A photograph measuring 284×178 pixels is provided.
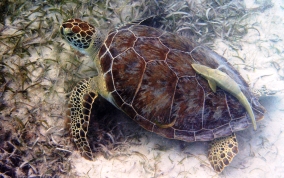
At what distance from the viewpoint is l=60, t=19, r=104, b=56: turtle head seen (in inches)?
104

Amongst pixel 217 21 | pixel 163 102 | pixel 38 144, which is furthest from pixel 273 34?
pixel 38 144

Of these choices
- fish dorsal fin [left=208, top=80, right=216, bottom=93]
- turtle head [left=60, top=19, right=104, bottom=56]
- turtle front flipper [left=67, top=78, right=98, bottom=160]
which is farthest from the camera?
turtle head [left=60, top=19, right=104, bottom=56]

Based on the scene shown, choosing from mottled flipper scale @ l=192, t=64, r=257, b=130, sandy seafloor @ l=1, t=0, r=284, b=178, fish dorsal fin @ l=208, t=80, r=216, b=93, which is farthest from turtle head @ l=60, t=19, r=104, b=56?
fish dorsal fin @ l=208, t=80, r=216, b=93

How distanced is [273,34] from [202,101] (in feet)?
11.8

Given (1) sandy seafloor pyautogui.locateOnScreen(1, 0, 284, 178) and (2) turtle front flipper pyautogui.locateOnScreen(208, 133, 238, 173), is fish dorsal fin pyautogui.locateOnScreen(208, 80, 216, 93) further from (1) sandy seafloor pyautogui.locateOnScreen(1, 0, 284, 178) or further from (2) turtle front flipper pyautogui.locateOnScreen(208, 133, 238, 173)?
(1) sandy seafloor pyautogui.locateOnScreen(1, 0, 284, 178)

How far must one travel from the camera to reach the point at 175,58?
2506 millimetres

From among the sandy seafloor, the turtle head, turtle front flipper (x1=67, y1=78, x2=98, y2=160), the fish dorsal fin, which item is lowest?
the sandy seafloor

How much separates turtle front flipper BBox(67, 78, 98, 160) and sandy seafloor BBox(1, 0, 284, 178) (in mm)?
155

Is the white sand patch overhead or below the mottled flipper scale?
below

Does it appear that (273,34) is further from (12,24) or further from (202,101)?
(12,24)

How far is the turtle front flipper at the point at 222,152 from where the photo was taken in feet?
8.81

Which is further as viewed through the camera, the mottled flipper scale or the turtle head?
the turtle head

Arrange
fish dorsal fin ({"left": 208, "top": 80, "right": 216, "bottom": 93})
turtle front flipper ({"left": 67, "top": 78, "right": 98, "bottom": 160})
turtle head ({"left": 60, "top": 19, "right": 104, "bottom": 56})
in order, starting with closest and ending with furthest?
turtle front flipper ({"left": 67, "top": 78, "right": 98, "bottom": 160}) < fish dorsal fin ({"left": 208, "top": 80, "right": 216, "bottom": 93}) < turtle head ({"left": 60, "top": 19, "right": 104, "bottom": 56})

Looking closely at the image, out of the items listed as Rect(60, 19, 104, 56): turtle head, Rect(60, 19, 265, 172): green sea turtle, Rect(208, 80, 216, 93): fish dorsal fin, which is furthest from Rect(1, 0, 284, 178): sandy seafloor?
Rect(208, 80, 216, 93): fish dorsal fin
